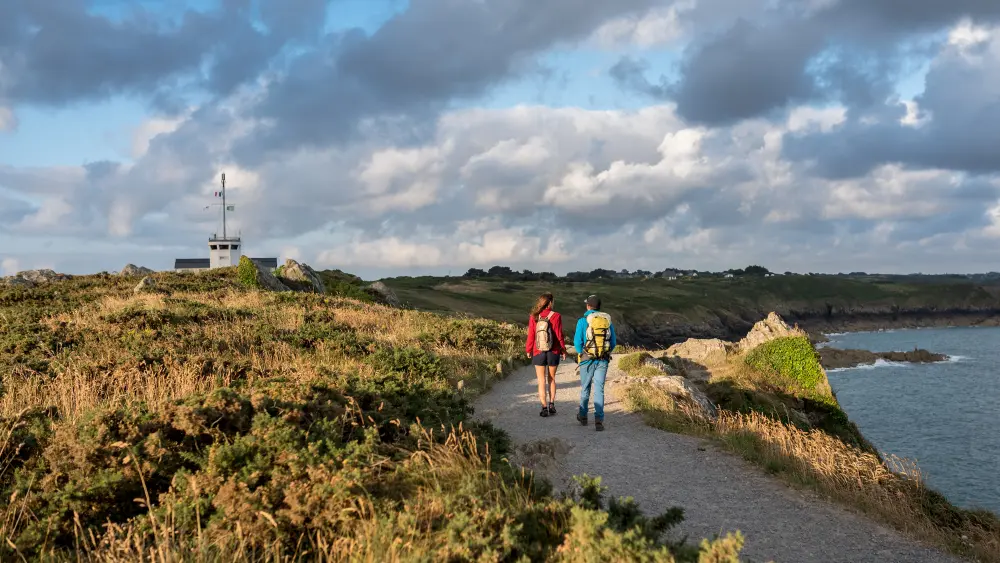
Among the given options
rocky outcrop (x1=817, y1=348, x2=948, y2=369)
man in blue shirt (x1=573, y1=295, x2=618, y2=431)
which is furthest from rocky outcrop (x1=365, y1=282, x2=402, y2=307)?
rocky outcrop (x1=817, y1=348, x2=948, y2=369)

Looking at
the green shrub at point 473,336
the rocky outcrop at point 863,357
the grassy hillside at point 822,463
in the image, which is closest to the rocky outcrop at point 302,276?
the green shrub at point 473,336

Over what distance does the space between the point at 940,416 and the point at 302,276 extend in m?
39.4

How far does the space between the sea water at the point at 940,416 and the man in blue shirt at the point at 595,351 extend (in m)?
4.87

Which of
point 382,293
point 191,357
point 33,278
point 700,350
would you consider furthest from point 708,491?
point 33,278

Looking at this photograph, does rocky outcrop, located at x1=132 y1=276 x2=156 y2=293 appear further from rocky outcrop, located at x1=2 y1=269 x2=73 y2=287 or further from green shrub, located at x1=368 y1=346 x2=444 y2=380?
green shrub, located at x1=368 y1=346 x2=444 y2=380

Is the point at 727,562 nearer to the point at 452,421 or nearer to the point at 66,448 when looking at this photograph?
the point at 452,421

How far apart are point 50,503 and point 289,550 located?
2.56 meters

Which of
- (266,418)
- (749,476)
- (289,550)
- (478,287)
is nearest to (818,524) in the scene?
(749,476)

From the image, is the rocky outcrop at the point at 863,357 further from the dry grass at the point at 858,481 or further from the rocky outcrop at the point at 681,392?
the dry grass at the point at 858,481

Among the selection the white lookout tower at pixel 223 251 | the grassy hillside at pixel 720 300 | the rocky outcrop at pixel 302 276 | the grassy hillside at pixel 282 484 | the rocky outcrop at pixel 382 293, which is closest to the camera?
the grassy hillside at pixel 282 484

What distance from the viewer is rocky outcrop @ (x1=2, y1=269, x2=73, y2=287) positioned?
35050 mm

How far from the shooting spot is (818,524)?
7336mm

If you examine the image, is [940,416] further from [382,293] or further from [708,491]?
[708,491]

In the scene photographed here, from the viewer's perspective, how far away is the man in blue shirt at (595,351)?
10984 mm
